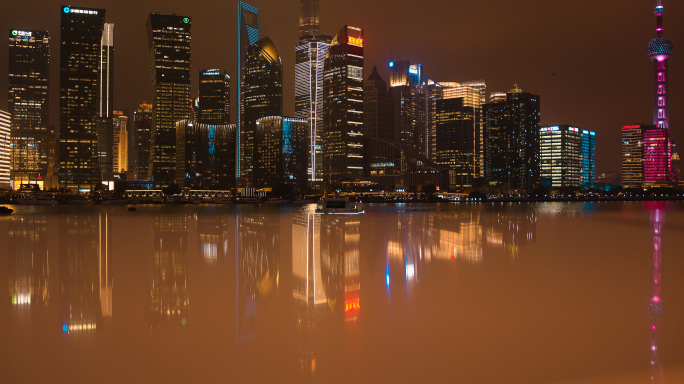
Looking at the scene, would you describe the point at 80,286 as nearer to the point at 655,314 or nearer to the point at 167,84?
the point at 655,314

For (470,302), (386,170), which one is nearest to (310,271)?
(470,302)

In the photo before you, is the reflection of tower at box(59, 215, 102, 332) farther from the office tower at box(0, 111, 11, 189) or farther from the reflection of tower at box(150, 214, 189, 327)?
the office tower at box(0, 111, 11, 189)

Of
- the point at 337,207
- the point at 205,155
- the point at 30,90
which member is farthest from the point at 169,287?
the point at 30,90

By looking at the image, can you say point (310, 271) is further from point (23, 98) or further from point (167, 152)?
point (23, 98)

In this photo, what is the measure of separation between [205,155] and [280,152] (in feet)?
98.5

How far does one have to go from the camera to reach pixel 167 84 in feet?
613

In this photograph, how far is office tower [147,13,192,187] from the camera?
183250 mm

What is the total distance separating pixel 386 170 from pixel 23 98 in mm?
141433

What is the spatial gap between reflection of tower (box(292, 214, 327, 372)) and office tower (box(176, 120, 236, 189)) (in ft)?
552

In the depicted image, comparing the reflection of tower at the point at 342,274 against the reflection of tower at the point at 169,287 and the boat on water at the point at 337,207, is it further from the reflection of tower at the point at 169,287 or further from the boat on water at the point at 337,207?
the boat on water at the point at 337,207

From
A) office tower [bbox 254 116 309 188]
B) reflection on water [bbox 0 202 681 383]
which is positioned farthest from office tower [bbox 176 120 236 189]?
reflection on water [bbox 0 202 681 383]

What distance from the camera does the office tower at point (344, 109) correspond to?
566 ft

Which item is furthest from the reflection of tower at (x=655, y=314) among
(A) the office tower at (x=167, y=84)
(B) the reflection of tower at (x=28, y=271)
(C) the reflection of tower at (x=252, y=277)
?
(A) the office tower at (x=167, y=84)

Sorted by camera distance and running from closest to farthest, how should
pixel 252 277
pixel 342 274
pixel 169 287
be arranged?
pixel 169 287 < pixel 252 277 < pixel 342 274
